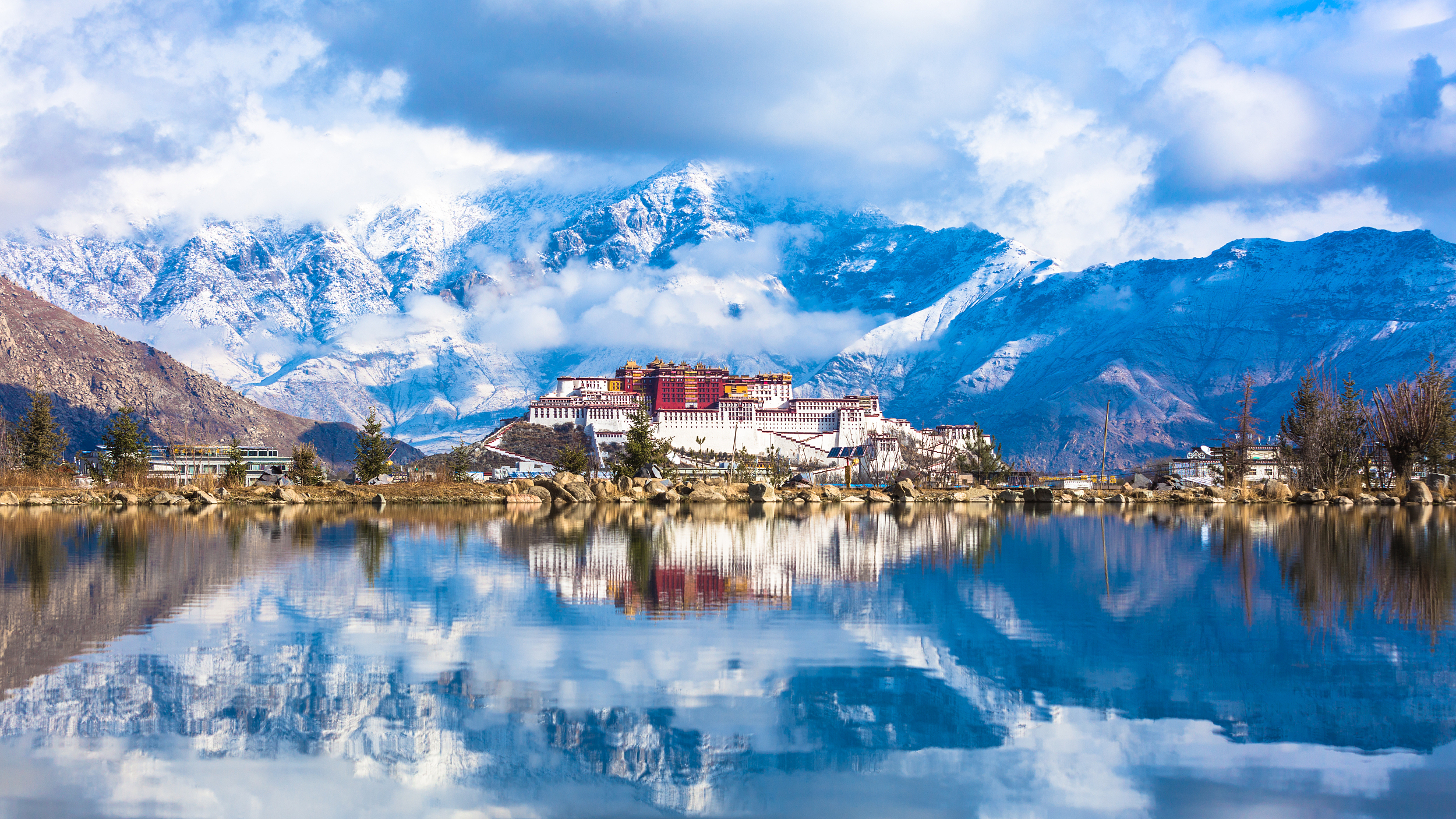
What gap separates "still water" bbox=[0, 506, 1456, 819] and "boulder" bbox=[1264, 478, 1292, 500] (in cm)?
4211

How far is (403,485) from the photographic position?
6334 centimetres

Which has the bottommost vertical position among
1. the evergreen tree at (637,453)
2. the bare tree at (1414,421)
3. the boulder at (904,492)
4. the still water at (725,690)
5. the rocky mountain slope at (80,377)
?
the still water at (725,690)

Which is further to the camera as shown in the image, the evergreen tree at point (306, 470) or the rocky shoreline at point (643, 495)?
the evergreen tree at point (306, 470)

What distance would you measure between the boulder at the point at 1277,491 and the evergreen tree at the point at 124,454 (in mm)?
61398

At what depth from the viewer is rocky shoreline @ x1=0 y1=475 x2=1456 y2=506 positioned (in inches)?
2223

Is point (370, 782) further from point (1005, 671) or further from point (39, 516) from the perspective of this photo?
point (39, 516)

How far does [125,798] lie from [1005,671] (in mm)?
8317

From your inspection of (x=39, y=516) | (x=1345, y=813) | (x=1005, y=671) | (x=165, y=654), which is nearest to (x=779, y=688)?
(x=1005, y=671)

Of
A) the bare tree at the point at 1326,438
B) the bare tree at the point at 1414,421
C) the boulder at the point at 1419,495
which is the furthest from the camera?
the bare tree at the point at 1326,438

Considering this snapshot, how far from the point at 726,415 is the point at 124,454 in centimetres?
9001

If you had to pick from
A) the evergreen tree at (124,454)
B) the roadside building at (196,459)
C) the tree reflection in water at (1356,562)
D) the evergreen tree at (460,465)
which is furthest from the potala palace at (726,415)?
the tree reflection in water at (1356,562)

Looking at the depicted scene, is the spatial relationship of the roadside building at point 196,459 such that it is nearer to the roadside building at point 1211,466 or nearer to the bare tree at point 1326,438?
the roadside building at point 1211,466

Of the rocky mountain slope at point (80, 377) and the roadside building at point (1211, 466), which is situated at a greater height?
the rocky mountain slope at point (80, 377)

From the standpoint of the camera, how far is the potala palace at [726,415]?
477 ft
